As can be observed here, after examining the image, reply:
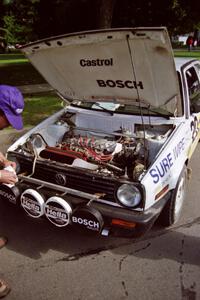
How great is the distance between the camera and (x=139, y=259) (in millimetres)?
3346

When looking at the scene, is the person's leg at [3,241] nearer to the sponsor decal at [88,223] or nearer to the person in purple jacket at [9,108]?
the sponsor decal at [88,223]

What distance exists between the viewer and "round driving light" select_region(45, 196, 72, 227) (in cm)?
321

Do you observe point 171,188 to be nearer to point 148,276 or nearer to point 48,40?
point 148,276

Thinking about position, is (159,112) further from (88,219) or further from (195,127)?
(88,219)

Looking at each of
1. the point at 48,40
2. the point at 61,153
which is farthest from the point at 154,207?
the point at 48,40

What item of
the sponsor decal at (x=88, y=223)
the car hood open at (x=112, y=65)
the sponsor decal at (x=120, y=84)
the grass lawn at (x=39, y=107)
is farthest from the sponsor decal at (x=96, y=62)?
the grass lawn at (x=39, y=107)

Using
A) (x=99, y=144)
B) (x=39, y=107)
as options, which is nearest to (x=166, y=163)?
(x=99, y=144)

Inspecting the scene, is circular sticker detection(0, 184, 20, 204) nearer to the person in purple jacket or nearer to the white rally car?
the white rally car

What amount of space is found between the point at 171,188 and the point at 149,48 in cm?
143

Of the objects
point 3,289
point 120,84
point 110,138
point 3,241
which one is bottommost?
point 3,241

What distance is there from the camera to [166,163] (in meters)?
3.51

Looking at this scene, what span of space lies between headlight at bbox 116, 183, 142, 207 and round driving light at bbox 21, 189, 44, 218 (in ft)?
2.50

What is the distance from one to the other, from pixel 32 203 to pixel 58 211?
304 mm

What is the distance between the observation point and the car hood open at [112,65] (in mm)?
3365
